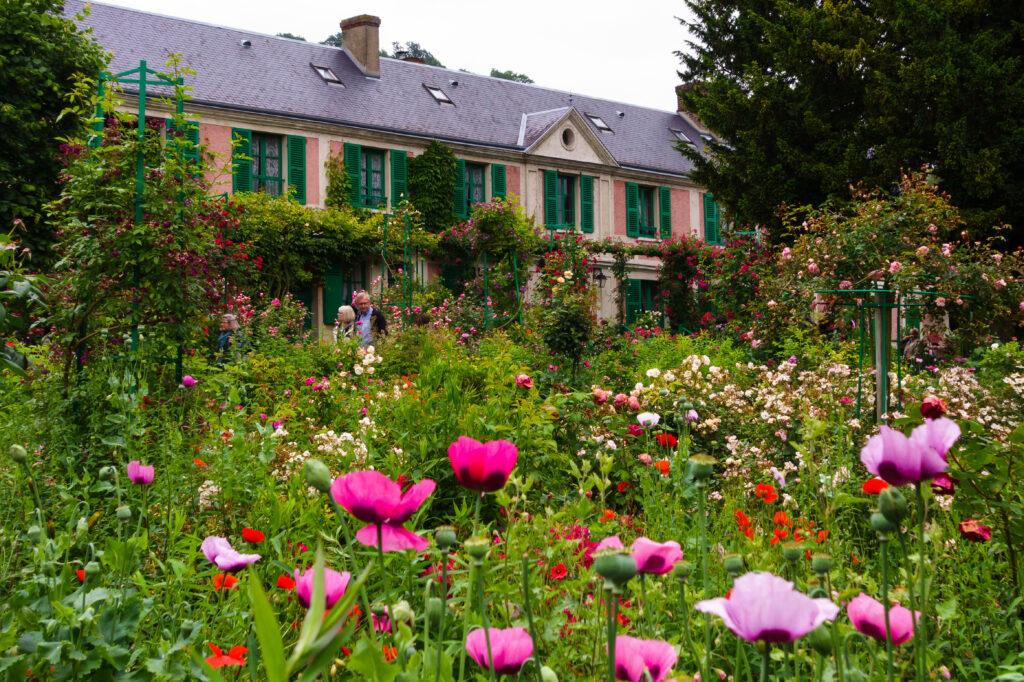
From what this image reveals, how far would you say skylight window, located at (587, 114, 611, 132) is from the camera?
873 inches

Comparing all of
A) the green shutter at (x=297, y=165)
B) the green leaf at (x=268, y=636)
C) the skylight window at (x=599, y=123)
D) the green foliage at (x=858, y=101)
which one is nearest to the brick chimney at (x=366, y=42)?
the green shutter at (x=297, y=165)

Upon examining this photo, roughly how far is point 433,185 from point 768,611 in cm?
1735

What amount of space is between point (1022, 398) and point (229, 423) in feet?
16.3

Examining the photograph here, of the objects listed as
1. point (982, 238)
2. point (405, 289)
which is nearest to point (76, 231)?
point (405, 289)

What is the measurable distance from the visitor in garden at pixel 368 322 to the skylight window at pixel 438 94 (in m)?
11.6

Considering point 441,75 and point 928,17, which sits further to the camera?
point 441,75

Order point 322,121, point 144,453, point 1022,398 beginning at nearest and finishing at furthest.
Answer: point 144,453 < point 1022,398 < point 322,121

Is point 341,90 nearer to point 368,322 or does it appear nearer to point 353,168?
point 353,168

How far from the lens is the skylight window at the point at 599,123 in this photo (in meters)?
22.2

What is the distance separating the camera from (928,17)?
34.5 feet

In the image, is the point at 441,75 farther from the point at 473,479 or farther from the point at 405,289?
the point at 473,479

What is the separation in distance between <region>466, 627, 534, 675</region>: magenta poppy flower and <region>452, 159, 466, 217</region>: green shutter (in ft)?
57.7

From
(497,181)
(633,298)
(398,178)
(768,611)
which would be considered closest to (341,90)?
(398,178)

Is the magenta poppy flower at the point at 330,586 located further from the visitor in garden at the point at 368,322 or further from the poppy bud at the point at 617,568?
the visitor in garden at the point at 368,322
